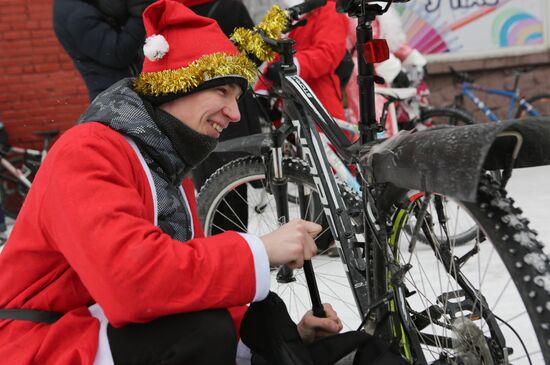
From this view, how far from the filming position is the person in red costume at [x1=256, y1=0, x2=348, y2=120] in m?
3.68

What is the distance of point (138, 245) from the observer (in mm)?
1382

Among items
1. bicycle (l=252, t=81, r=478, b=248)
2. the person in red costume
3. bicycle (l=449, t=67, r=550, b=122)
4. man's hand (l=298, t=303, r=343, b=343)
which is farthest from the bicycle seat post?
Result: bicycle (l=449, t=67, r=550, b=122)

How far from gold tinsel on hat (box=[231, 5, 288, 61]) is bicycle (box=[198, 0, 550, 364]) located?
0.15 ft

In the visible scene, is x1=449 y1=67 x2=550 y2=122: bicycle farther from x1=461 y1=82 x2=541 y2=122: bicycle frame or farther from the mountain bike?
the mountain bike

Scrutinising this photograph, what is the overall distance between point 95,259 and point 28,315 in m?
0.30

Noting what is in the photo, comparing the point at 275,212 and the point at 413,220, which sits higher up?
the point at 413,220

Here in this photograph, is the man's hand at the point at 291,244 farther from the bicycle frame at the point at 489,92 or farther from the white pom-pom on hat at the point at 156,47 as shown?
the bicycle frame at the point at 489,92

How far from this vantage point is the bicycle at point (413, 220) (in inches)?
49.7

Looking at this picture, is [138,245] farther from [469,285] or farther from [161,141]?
[469,285]

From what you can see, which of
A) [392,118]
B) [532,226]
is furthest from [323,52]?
[532,226]

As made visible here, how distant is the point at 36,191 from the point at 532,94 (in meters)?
6.10

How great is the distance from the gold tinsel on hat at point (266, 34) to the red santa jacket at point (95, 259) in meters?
0.92

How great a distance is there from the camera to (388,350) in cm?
165

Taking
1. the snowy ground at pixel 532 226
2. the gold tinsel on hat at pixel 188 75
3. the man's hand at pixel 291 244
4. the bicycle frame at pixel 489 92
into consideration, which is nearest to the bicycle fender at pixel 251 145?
the snowy ground at pixel 532 226
